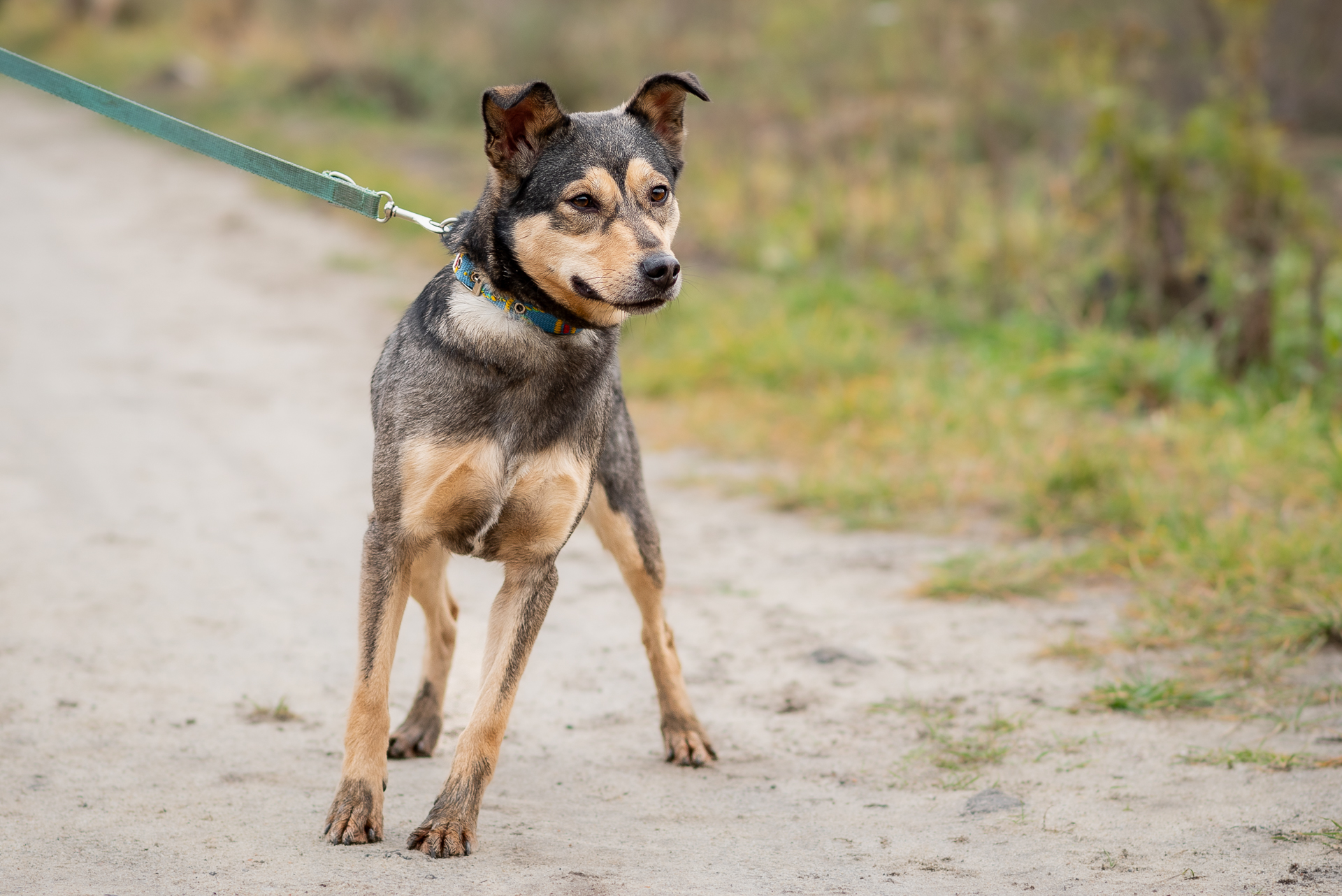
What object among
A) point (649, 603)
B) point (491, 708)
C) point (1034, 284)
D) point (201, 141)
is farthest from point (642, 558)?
point (1034, 284)

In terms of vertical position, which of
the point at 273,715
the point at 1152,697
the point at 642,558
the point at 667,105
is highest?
the point at 667,105

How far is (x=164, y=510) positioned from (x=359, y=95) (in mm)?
13072

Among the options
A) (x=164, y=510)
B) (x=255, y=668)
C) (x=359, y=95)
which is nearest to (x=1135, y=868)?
(x=255, y=668)

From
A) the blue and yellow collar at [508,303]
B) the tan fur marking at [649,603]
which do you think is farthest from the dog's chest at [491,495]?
the tan fur marking at [649,603]

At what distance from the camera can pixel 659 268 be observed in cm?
338

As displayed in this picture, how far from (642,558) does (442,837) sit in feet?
3.91

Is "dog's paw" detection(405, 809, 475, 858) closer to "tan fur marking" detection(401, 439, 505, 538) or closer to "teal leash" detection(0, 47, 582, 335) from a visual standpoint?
"tan fur marking" detection(401, 439, 505, 538)

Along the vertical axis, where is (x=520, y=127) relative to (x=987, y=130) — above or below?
below

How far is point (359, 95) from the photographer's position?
18.0m

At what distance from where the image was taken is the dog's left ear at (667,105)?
3.82 m

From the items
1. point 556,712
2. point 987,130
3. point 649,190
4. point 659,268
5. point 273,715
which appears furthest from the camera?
point 987,130

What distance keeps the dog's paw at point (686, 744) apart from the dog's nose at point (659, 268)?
1500mm

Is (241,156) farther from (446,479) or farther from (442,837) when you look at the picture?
(442,837)

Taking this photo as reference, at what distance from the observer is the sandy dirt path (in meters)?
3.24
